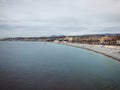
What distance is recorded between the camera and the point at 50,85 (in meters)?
22.3

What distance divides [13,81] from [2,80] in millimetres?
1583

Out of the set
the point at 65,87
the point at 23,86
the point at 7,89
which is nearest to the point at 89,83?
the point at 65,87

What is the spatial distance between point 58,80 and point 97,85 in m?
5.35

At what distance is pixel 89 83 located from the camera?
23.2m

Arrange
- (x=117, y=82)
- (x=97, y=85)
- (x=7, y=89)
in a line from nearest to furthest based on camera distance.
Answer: (x=7, y=89) → (x=97, y=85) → (x=117, y=82)

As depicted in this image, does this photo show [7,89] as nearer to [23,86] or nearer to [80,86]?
[23,86]

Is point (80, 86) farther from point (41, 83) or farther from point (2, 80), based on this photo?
point (2, 80)

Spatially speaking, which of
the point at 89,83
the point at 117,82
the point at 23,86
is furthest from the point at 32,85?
the point at 117,82

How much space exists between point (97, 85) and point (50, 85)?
17.9 ft

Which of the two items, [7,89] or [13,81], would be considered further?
[13,81]

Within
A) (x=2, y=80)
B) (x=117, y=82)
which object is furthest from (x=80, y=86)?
(x=2, y=80)

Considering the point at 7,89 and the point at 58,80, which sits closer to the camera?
the point at 7,89

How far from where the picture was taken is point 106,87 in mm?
21328

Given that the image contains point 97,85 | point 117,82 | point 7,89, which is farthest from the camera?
point 117,82
